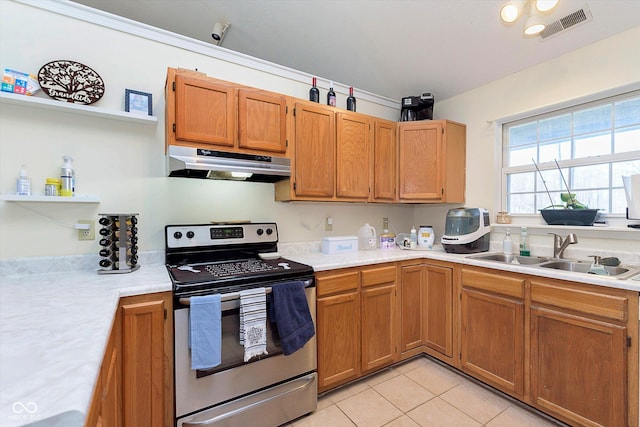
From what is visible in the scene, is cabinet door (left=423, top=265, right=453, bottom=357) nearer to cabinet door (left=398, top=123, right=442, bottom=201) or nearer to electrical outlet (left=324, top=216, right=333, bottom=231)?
cabinet door (left=398, top=123, right=442, bottom=201)

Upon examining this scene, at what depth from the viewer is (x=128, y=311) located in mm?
1391

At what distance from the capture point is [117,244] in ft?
5.55

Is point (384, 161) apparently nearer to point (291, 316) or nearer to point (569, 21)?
point (569, 21)

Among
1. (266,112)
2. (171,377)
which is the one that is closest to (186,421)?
(171,377)

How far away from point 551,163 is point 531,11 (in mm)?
1335

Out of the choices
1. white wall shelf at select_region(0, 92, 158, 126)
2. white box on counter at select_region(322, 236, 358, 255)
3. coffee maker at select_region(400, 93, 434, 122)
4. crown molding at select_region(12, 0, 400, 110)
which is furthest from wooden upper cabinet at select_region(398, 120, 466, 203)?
white wall shelf at select_region(0, 92, 158, 126)

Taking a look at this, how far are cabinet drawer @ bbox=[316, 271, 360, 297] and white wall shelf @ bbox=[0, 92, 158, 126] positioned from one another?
1.54m

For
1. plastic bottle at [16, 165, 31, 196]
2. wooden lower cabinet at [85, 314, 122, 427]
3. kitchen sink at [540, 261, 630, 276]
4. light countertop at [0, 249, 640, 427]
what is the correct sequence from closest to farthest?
light countertop at [0, 249, 640, 427] < wooden lower cabinet at [85, 314, 122, 427] < plastic bottle at [16, 165, 31, 196] < kitchen sink at [540, 261, 630, 276]

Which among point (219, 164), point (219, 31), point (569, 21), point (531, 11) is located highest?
point (219, 31)

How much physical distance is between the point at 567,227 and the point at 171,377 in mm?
2810

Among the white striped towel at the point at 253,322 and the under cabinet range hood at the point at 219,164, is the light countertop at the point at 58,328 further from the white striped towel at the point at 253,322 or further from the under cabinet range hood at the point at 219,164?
the under cabinet range hood at the point at 219,164

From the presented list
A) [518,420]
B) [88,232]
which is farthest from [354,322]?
[88,232]

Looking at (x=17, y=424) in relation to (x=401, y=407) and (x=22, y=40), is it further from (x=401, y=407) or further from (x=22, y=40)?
(x=22, y=40)

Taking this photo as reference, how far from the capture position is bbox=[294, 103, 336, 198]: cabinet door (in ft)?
7.49
